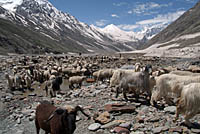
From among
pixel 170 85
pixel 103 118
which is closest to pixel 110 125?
pixel 103 118

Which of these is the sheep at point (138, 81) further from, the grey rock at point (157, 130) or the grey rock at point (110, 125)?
the grey rock at point (157, 130)

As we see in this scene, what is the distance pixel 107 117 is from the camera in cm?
810

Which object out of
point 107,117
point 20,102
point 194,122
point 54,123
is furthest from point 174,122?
point 20,102

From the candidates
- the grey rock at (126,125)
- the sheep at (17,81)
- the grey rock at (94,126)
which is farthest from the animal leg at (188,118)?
the sheep at (17,81)

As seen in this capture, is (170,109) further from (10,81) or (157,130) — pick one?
(10,81)

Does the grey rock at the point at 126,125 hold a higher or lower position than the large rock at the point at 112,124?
higher

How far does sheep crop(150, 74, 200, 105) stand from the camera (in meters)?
8.29

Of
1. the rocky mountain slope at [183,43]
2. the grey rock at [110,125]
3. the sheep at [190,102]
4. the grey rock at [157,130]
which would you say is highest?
the rocky mountain slope at [183,43]

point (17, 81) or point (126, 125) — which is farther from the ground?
point (17, 81)

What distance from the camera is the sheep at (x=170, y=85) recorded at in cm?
829

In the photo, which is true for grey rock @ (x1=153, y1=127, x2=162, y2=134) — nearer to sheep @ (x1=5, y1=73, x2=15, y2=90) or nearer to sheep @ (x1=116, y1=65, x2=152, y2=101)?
sheep @ (x1=116, y1=65, x2=152, y2=101)

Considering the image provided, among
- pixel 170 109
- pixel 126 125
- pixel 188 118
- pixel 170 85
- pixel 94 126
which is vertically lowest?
pixel 94 126

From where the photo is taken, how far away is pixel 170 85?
851 cm

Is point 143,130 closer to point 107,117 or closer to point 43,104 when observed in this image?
point 107,117
